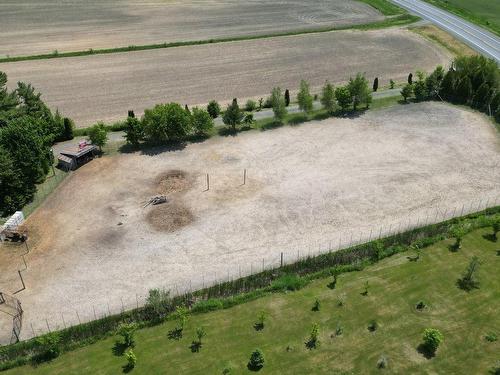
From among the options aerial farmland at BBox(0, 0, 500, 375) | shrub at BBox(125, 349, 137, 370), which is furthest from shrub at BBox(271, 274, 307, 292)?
shrub at BBox(125, 349, 137, 370)

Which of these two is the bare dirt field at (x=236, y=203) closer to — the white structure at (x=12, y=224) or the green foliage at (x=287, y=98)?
the white structure at (x=12, y=224)

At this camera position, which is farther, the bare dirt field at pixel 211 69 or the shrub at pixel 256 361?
the bare dirt field at pixel 211 69

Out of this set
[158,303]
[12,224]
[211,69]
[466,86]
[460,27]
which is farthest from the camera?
[460,27]

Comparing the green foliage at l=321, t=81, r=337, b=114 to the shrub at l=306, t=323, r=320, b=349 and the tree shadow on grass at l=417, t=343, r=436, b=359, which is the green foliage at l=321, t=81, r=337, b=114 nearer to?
the shrub at l=306, t=323, r=320, b=349

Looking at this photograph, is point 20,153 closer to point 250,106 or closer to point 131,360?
point 131,360

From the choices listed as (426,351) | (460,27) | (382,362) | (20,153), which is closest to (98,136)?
(20,153)

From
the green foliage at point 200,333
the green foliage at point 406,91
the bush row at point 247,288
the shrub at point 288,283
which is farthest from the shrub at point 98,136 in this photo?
the green foliage at point 406,91

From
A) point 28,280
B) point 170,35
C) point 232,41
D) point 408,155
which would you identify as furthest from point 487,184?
point 170,35

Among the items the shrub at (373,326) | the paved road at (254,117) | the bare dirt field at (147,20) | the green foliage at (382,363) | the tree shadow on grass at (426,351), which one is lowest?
the tree shadow on grass at (426,351)
